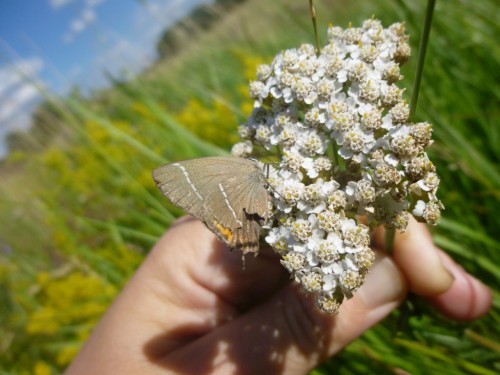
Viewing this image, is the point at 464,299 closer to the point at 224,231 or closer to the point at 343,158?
the point at 343,158

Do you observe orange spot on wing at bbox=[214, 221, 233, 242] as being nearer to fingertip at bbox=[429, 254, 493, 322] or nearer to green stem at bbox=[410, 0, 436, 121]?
green stem at bbox=[410, 0, 436, 121]

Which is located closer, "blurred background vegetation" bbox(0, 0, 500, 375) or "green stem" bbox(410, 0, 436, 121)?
"green stem" bbox(410, 0, 436, 121)

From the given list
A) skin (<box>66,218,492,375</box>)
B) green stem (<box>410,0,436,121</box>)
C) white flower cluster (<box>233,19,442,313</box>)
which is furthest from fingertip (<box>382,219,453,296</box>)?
green stem (<box>410,0,436,121</box>)

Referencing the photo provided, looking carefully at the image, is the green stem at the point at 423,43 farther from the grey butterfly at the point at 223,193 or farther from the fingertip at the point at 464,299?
the fingertip at the point at 464,299

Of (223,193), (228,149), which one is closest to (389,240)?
(223,193)

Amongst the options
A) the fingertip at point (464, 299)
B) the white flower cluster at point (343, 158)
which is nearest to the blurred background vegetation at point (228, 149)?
the fingertip at point (464, 299)

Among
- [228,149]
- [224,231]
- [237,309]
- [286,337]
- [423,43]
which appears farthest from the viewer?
[228,149]
